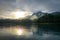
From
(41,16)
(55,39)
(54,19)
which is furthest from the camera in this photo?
(54,19)

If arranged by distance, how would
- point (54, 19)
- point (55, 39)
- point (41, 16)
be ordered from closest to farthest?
point (55, 39)
point (41, 16)
point (54, 19)

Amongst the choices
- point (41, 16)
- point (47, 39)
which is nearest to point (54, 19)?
point (41, 16)

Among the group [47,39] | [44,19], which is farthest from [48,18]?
[47,39]

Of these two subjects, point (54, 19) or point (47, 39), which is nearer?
point (47, 39)

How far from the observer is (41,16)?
1125 inches

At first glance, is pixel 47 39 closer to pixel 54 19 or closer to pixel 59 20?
pixel 59 20

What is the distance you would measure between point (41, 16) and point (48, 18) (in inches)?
90.4

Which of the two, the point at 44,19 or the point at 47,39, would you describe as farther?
the point at 44,19

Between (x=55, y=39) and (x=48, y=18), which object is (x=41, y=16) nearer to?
(x=48, y=18)

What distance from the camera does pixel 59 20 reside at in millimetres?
29312

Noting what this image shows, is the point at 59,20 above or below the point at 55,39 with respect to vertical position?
above

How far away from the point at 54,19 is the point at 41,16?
162 inches

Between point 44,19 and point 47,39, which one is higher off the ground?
point 44,19

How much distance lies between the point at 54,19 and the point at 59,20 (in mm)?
2397
